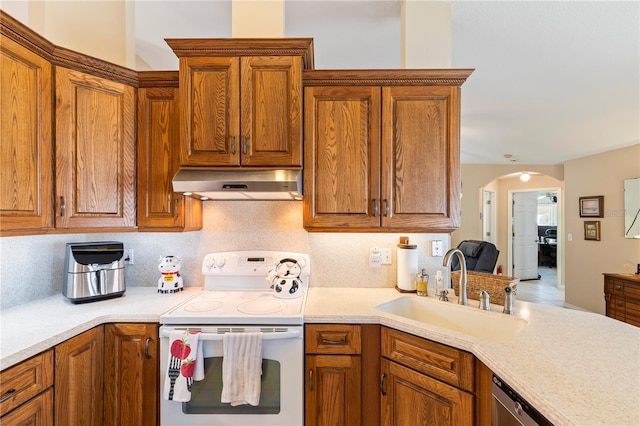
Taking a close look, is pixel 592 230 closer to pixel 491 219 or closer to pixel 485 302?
pixel 491 219

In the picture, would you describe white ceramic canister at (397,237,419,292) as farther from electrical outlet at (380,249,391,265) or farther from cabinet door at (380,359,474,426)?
cabinet door at (380,359,474,426)

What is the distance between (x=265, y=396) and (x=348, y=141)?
150 centimetres

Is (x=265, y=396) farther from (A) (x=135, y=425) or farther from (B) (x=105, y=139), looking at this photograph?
(B) (x=105, y=139)

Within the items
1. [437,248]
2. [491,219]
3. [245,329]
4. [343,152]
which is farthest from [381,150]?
[491,219]

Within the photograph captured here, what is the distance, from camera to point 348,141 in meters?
1.78

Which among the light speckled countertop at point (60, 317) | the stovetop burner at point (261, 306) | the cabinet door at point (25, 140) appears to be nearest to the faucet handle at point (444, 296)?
the stovetop burner at point (261, 306)

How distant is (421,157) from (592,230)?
4768mm

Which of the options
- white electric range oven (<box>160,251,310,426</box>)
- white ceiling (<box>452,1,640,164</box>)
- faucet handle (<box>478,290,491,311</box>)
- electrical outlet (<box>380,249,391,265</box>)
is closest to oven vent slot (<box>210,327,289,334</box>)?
white electric range oven (<box>160,251,310,426</box>)

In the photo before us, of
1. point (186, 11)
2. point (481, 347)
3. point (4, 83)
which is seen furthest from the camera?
point (186, 11)

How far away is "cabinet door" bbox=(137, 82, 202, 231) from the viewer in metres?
1.85

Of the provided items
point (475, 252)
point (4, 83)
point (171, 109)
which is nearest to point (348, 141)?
point (171, 109)

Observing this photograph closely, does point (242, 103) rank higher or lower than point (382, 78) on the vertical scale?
lower

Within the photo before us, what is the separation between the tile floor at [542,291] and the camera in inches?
206

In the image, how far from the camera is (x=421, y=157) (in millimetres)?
1762
